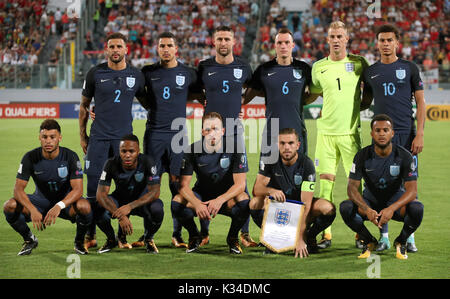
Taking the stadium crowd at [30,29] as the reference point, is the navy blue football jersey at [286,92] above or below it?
below

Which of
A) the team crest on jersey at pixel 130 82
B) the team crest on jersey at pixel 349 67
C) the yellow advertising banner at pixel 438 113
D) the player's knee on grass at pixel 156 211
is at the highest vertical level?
the team crest on jersey at pixel 349 67

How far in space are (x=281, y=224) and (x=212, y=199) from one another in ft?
2.86

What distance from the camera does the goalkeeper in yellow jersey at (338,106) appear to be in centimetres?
758

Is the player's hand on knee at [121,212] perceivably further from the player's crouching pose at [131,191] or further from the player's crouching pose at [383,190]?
the player's crouching pose at [383,190]

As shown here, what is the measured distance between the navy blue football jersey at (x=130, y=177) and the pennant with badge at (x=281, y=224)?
3.98 feet

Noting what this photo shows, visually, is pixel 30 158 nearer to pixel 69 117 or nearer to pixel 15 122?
pixel 15 122

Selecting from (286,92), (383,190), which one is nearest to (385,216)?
(383,190)

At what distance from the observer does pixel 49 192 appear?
7.09 m

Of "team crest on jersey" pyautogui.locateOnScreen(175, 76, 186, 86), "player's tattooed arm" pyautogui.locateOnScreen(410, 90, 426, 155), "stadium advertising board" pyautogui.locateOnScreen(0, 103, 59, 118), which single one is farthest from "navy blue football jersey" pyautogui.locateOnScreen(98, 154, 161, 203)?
"stadium advertising board" pyautogui.locateOnScreen(0, 103, 59, 118)

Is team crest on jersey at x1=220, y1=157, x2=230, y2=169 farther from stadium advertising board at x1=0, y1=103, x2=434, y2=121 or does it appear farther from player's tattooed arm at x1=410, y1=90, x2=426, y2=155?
stadium advertising board at x1=0, y1=103, x2=434, y2=121

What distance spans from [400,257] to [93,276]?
2.95 metres

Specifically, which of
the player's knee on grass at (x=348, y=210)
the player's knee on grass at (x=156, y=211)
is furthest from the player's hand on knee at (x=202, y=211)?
the player's knee on grass at (x=348, y=210)

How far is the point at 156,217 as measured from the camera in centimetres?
701

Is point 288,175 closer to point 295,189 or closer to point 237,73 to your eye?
point 295,189
